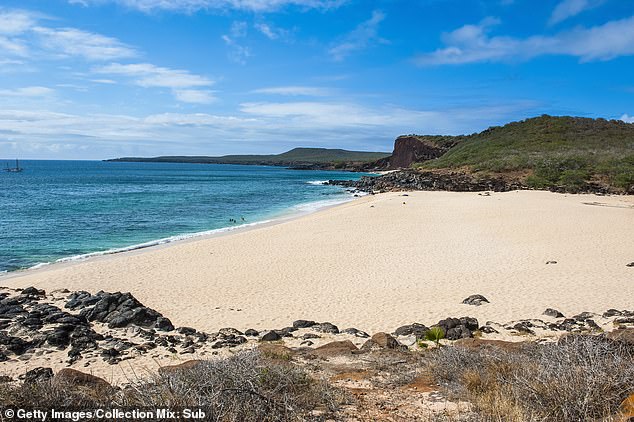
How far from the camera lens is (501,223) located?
22328 millimetres

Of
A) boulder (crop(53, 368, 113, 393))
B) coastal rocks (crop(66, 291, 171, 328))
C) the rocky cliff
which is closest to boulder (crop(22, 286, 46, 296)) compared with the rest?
coastal rocks (crop(66, 291, 171, 328))

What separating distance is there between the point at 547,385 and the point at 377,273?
9720 millimetres

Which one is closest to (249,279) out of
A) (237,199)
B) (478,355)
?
(478,355)

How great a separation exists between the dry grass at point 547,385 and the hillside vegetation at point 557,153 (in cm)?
3733

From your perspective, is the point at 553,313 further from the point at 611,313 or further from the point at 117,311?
the point at 117,311

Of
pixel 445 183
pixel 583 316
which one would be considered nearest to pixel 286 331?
pixel 583 316

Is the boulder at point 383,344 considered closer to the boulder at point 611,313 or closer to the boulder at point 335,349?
the boulder at point 335,349

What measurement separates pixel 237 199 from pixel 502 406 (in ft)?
139

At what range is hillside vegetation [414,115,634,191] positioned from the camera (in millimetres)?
40312

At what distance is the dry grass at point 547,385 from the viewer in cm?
402

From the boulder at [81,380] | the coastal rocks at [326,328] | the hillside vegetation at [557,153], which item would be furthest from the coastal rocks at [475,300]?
the hillside vegetation at [557,153]

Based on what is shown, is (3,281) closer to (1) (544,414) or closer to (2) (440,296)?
(2) (440,296)

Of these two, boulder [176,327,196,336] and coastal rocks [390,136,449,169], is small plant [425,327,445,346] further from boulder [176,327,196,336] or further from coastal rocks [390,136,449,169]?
coastal rocks [390,136,449,169]

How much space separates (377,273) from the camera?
14.0 metres
